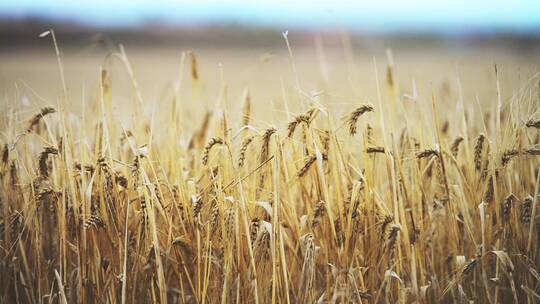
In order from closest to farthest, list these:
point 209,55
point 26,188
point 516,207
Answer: point 516,207 → point 26,188 → point 209,55

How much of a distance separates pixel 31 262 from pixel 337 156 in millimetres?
1022

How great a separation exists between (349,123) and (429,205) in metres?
0.51

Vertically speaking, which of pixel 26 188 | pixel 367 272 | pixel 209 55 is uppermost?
pixel 209 55

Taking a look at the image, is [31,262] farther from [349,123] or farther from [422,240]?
[422,240]

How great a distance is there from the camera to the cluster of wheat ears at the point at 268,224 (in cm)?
138

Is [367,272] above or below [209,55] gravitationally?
below

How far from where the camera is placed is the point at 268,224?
1298 mm

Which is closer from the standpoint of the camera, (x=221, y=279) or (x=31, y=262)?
(x=221, y=279)

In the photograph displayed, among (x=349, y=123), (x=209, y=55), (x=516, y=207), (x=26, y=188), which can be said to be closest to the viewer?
(x=349, y=123)

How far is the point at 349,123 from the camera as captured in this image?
1429 millimetres

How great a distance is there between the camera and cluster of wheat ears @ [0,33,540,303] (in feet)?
4.53

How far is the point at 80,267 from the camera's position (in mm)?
1434

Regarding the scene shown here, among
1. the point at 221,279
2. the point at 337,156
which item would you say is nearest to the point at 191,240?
the point at 221,279

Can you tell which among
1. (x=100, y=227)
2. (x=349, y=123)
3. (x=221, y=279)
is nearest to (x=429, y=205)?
(x=349, y=123)
